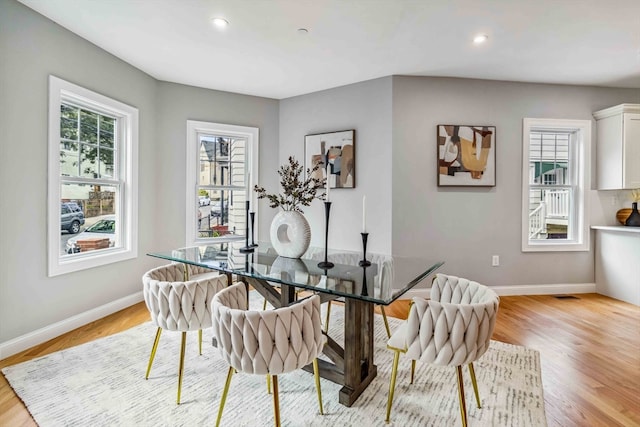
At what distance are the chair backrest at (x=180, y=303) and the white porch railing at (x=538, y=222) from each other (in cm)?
398

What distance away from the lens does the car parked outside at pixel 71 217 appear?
9.48ft

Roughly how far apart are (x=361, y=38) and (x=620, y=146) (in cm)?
337

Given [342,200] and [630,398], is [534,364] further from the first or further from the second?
[342,200]

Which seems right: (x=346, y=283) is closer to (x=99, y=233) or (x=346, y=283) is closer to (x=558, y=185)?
(x=99, y=233)

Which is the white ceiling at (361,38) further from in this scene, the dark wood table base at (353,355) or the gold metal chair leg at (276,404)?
the gold metal chair leg at (276,404)

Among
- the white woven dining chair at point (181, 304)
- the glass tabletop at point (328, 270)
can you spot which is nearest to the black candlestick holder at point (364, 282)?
the glass tabletop at point (328, 270)

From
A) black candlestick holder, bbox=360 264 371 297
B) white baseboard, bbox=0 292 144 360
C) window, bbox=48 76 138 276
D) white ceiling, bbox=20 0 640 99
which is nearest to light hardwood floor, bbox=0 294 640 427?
white baseboard, bbox=0 292 144 360

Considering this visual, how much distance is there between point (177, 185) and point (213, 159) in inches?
23.2

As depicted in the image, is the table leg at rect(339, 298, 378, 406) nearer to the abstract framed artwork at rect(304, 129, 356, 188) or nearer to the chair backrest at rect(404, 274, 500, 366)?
the chair backrest at rect(404, 274, 500, 366)

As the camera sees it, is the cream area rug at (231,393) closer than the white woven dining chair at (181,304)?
Yes

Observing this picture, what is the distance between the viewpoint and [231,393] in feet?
6.27

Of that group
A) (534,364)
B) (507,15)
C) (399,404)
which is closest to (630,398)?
(534,364)

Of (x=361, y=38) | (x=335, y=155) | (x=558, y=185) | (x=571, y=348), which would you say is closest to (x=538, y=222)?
(x=558, y=185)

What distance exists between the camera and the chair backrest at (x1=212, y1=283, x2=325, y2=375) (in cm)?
137
